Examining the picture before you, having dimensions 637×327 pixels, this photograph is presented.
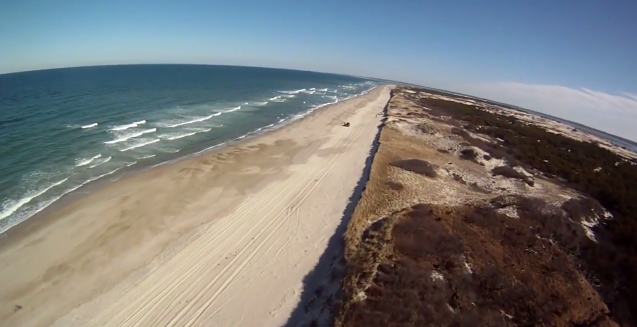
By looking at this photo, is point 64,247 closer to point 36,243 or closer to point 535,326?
point 36,243

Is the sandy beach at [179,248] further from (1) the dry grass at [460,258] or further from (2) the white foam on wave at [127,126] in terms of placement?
(2) the white foam on wave at [127,126]

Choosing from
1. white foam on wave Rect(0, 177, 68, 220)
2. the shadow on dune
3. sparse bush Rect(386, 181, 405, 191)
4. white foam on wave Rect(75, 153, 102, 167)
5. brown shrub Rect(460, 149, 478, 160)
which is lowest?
the shadow on dune

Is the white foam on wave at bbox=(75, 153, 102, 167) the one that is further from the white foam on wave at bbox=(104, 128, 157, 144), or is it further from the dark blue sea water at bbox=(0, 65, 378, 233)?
the white foam on wave at bbox=(104, 128, 157, 144)

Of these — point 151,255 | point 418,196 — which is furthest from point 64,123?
point 418,196

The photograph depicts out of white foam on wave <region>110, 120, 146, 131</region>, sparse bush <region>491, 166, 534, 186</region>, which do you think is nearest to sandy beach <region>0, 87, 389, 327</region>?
sparse bush <region>491, 166, 534, 186</region>

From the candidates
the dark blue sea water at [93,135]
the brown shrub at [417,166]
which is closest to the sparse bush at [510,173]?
the brown shrub at [417,166]

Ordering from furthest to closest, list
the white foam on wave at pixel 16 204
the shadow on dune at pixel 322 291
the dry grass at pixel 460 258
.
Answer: the white foam on wave at pixel 16 204 → the shadow on dune at pixel 322 291 → the dry grass at pixel 460 258

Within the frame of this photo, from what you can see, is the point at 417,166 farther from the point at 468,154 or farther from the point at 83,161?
the point at 83,161
